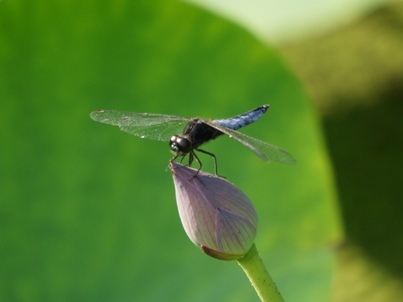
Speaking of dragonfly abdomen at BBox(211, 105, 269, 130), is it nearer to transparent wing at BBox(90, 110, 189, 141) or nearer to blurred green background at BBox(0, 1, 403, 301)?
transparent wing at BBox(90, 110, 189, 141)

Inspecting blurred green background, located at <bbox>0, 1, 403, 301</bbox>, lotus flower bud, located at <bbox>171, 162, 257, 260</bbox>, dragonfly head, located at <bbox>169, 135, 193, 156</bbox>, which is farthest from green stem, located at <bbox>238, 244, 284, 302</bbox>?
blurred green background, located at <bbox>0, 1, 403, 301</bbox>

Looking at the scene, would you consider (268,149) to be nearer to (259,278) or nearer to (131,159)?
(259,278)

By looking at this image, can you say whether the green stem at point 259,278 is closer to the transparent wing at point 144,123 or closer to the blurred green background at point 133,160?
the transparent wing at point 144,123

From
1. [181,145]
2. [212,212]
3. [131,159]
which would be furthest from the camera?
[131,159]

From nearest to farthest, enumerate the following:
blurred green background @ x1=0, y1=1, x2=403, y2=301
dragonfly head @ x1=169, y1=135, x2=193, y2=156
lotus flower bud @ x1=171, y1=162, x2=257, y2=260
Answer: lotus flower bud @ x1=171, y1=162, x2=257, y2=260
dragonfly head @ x1=169, y1=135, x2=193, y2=156
blurred green background @ x1=0, y1=1, x2=403, y2=301

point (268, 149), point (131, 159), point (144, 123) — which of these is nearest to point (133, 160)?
point (131, 159)

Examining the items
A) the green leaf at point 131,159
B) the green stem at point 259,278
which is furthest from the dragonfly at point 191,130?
the green leaf at point 131,159

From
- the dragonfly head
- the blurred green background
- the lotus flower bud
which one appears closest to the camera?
the lotus flower bud
